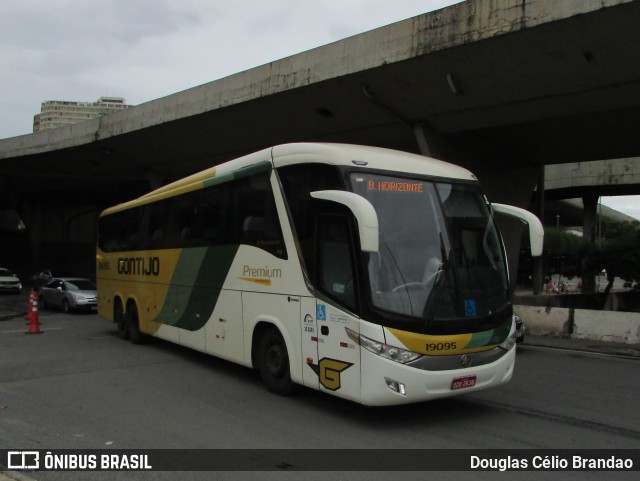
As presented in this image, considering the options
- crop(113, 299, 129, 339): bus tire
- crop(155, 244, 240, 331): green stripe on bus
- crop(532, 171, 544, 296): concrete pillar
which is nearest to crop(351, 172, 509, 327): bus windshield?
crop(155, 244, 240, 331): green stripe on bus

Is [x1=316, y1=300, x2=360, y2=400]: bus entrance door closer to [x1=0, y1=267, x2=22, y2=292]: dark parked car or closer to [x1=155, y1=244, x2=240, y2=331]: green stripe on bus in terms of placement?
[x1=155, y1=244, x2=240, y2=331]: green stripe on bus

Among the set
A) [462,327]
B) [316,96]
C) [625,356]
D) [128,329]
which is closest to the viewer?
[462,327]

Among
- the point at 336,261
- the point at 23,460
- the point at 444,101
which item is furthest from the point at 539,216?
the point at 23,460

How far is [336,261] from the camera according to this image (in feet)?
21.4

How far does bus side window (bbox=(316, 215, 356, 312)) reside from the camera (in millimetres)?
6289

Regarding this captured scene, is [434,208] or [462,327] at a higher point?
[434,208]

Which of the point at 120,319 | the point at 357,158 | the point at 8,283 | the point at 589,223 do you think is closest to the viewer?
the point at 357,158

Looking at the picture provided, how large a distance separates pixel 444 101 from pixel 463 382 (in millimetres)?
12473

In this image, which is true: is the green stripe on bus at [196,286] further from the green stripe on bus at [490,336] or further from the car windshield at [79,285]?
the car windshield at [79,285]

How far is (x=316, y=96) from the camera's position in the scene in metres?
18.6

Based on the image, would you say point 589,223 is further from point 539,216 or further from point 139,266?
point 139,266

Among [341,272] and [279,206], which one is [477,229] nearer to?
[341,272]

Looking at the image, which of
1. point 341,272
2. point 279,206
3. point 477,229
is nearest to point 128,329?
point 279,206

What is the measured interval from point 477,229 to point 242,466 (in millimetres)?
3872
